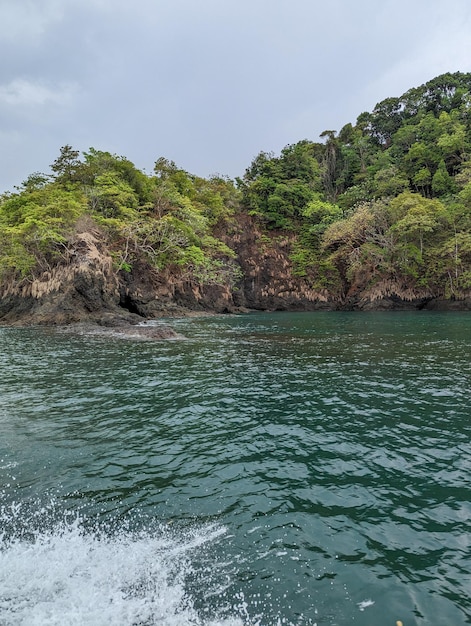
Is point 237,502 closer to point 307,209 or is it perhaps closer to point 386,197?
point 386,197

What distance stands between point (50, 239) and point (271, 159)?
1548 inches

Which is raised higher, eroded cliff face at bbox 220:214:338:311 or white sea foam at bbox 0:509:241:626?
eroded cliff face at bbox 220:214:338:311

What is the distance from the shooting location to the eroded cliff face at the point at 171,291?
103 feet

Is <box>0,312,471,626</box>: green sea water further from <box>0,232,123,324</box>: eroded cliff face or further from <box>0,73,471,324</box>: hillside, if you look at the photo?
<box>0,73,471,324</box>: hillside

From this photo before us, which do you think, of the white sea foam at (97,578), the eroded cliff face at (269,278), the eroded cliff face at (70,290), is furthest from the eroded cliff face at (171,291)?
the white sea foam at (97,578)

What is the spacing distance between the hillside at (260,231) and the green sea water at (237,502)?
21.7 metres

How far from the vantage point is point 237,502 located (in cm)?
541

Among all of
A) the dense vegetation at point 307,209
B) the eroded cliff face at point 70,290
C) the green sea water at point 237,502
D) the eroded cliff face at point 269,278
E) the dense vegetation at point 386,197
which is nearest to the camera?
the green sea water at point 237,502

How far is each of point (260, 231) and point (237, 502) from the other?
55.0 metres

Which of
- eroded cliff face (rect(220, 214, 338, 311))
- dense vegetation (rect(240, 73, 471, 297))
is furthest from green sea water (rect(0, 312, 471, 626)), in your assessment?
eroded cliff face (rect(220, 214, 338, 311))

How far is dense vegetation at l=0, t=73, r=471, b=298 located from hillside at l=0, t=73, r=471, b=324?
0.18 m

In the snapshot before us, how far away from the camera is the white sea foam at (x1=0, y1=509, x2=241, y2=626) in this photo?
3.52 metres

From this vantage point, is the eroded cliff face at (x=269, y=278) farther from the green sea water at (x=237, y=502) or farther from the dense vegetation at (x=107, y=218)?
the green sea water at (x=237, y=502)

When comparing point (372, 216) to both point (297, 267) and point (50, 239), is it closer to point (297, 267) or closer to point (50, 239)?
point (297, 267)
